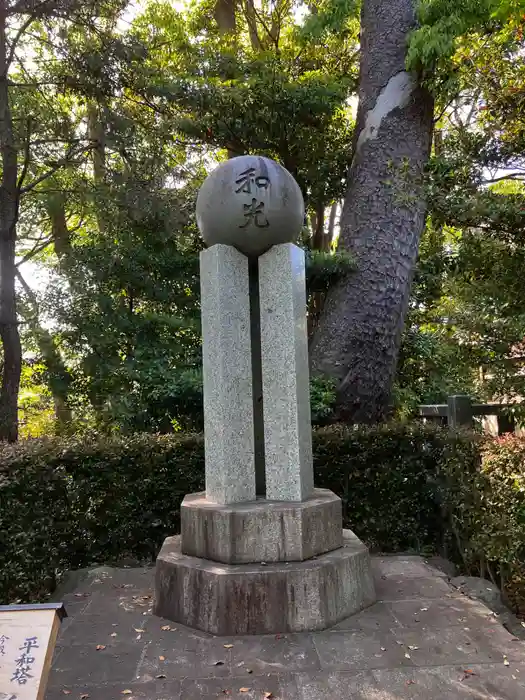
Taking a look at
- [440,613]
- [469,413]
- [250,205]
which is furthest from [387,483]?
[250,205]

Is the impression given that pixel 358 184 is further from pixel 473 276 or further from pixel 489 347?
pixel 489 347

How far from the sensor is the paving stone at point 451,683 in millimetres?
2543

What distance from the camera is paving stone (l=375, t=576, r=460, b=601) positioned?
388cm

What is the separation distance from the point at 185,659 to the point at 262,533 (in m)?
0.86

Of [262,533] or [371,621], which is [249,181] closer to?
[262,533]

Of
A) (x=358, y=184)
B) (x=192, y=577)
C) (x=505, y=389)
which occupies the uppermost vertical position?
(x=358, y=184)

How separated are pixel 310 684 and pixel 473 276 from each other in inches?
167

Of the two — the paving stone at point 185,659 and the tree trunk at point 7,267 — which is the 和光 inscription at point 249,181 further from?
the tree trunk at point 7,267

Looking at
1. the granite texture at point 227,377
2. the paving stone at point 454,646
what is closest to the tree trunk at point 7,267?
the granite texture at point 227,377

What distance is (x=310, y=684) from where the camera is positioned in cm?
269

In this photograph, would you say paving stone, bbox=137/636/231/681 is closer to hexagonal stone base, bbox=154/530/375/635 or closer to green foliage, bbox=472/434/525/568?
hexagonal stone base, bbox=154/530/375/635

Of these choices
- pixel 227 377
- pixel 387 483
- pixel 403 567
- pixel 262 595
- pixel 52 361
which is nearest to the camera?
pixel 262 595

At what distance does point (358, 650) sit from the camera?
303cm

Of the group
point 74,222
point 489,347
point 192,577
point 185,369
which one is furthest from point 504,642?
point 74,222
